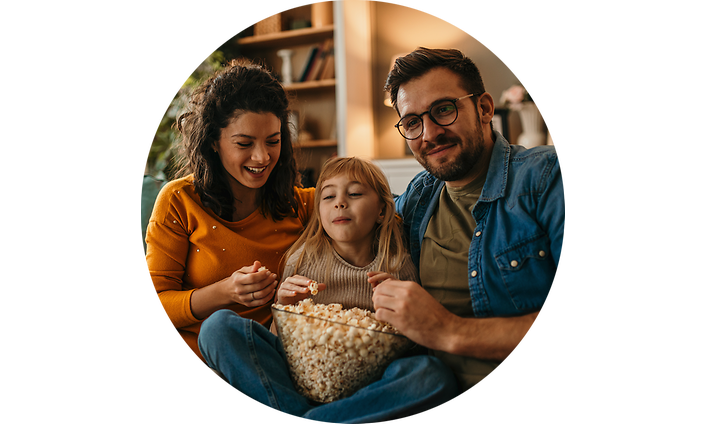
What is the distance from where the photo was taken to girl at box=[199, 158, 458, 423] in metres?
0.97

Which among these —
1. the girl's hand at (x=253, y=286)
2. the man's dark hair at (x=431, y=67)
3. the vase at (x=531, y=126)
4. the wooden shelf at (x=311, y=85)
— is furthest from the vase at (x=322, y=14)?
the girl's hand at (x=253, y=286)

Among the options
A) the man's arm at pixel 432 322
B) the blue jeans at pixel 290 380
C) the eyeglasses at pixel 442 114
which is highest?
the eyeglasses at pixel 442 114

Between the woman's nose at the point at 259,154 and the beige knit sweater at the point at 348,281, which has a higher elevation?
the woman's nose at the point at 259,154

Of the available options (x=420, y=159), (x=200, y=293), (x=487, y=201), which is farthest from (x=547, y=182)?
(x=200, y=293)

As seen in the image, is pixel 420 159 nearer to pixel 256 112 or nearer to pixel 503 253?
pixel 503 253

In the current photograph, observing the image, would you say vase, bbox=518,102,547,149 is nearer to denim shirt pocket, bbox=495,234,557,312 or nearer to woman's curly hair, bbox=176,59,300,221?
denim shirt pocket, bbox=495,234,557,312

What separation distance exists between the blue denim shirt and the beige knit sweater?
5 centimetres

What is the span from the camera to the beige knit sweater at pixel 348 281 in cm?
96

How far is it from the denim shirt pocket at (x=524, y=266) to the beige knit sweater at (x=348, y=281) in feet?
0.62

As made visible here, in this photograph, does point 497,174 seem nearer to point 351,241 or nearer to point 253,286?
point 351,241

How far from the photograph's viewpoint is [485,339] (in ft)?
3.16

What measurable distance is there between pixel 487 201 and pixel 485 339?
11.6 inches

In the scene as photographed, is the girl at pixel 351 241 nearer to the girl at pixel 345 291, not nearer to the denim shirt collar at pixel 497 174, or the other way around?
the girl at pixel 345 291

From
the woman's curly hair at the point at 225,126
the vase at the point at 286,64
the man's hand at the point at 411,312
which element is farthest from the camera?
the vase at the point at 286,64
